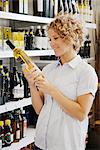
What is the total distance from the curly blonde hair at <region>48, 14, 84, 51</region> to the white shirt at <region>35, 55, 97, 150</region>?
0.38 feet

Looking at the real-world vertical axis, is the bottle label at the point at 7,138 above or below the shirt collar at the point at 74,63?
below

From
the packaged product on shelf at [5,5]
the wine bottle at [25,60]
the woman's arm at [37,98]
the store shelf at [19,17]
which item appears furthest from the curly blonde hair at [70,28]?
the packaged product on shelf at [5,5]

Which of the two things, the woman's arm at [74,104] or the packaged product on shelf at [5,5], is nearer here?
the woman's arm at [74,104]

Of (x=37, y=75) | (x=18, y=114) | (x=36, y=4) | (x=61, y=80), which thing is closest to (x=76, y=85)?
(x=61, y=80)

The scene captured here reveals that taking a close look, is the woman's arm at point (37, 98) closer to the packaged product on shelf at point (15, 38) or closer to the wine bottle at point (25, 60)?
the wine bottle at point (25, 60)

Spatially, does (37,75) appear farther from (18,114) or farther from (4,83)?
(18,114)

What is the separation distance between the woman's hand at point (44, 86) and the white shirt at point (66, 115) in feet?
0.24

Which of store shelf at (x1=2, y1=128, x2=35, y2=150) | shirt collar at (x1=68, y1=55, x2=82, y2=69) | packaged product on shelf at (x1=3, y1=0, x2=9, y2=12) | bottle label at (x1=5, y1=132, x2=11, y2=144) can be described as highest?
packaged product on shelf at (x1=3, y1=0, x2=9, y2=12)

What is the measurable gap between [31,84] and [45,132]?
0.29 meters

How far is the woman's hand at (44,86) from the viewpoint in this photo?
170 centimetres

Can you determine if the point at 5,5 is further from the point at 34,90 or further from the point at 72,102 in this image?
the point at 72,102

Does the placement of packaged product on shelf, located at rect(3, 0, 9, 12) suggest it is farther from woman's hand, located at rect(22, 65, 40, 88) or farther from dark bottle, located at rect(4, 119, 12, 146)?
dark bottle, located at rect(4, 119, 12, 146)

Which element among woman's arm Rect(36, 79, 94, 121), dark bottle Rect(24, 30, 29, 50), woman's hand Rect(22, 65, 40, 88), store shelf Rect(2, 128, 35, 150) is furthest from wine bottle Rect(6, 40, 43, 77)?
store shelf Rect(2, 128, 35, 150)

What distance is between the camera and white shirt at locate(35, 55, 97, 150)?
1.73 m
